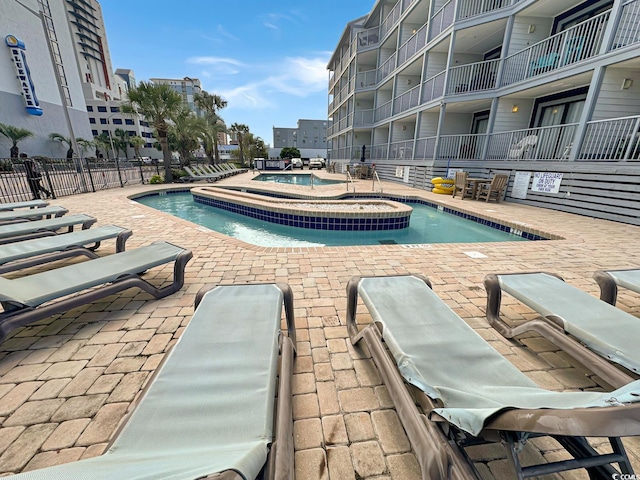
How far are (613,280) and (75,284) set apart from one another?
491cm

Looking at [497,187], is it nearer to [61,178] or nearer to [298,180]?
[298,180]

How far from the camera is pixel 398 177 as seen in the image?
14938 mm

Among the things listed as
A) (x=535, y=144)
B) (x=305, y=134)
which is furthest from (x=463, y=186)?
(x=305, y=134)

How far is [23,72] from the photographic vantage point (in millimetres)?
24812

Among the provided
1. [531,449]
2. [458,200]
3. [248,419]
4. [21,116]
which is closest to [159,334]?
[248,419]

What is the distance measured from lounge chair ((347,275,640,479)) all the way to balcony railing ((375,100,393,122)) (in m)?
16.9

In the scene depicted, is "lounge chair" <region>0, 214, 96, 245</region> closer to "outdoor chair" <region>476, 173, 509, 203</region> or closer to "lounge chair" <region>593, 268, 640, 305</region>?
"lounge chair" <region>593, 268, 640, 305</region>

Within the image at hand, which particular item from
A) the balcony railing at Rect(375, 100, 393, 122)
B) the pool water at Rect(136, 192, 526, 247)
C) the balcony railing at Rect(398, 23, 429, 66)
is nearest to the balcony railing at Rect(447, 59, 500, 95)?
the balcony railing at Rect(398, 23, 429, 66)

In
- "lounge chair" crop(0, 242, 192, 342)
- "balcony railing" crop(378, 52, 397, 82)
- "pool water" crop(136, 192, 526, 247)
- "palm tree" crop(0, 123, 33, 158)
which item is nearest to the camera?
"lounge chair" crop(0, 242, 192, 342)

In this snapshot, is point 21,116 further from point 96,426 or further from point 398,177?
point 96,426

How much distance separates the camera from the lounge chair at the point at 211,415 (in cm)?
84

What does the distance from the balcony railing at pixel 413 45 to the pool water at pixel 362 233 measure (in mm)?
9205

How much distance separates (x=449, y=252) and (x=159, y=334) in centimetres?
418

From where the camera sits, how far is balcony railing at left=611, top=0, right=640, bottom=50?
5984 mm
